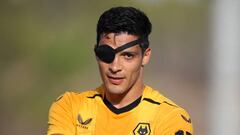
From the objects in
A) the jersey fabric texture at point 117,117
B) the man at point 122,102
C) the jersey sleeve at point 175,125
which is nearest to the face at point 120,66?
the man at point 122,102

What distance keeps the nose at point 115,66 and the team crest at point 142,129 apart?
10.2 inches

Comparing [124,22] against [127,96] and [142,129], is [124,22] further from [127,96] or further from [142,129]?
[142,129]

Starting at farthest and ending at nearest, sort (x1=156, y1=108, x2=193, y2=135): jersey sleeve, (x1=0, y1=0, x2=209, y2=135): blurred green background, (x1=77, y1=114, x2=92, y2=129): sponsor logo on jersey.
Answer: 1. (x1=0, y1=0, x2=209, y2=135): blurred green background
2. (x1=77, y1=114, x2=92, y2=129): sponsor logo on jersey
3. (x1=156, y1=108, x2=193, y2=135): jersey sleeve

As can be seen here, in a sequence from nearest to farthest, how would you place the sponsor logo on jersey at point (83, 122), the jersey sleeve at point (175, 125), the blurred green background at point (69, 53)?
the jersey sleeve at point (175, 125) → the sponsor logo on jersey at point (83, 122) → the blurred green background at point (69, 53)

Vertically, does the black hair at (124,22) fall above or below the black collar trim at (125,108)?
above

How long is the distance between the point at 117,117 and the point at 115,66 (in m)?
0.24

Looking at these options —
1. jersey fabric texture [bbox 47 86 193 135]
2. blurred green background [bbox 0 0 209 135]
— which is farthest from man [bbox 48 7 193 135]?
blurred green background [bbox 0 0 209 135]

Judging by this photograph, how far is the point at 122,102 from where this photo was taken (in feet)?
8.73

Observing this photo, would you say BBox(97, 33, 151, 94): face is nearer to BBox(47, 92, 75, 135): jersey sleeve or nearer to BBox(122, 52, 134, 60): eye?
BBox(122, 52, 134, 60): eye

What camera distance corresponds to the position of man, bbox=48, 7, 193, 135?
2.55 metres

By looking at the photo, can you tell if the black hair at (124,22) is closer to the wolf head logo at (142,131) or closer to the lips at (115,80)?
the lips at (115,80)

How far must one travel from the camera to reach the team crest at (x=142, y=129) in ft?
8.37
